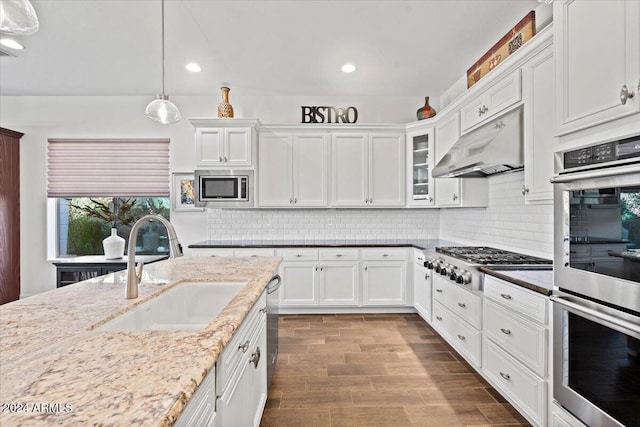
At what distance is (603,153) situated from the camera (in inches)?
52.0

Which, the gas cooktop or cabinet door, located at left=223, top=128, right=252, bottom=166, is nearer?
the gas cooktop

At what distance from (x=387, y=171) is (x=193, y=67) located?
2.61 meters

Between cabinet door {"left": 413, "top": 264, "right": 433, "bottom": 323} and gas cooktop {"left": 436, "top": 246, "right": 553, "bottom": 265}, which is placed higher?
Result: gas cooktop {"left": 436, "top": 246, "right": 553, "bottom": 265}

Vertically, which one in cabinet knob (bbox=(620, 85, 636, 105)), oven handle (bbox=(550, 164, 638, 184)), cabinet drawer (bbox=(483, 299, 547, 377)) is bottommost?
cabinet drawer (bbox=(483, 299, 547, 377))

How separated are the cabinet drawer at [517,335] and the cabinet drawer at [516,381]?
0.19 ft

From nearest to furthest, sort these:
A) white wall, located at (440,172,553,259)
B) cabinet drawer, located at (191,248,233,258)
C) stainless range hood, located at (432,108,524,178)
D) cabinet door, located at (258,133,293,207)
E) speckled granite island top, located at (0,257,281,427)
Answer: speckled granite island top, located at (0,257,281,427), stainless range hood, located at (432,108,524,178), white wall, located at (440,172,553,259), cabinet drawer, located at (191,248,233,258), cabinet door, located at (258,133,293,207)

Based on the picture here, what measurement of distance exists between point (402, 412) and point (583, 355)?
1119mm

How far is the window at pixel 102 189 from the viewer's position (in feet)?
14.2

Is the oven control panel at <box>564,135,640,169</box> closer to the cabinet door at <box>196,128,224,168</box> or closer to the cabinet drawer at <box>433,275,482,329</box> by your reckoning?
the cabinet drawer at <box>433,275,482,329</box>

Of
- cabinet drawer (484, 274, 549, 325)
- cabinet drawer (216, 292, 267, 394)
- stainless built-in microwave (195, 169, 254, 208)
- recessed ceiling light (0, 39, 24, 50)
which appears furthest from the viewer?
stainless built-in microwave (195, 169, 254, 208)

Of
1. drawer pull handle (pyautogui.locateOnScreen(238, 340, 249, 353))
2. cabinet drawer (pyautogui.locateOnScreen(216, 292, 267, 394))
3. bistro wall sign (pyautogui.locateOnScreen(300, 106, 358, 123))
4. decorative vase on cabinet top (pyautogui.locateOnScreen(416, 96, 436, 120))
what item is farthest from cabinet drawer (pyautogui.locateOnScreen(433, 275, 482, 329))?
bistro wall sign (pyautogui.locateOnScreen(300, 106, 358, 123))

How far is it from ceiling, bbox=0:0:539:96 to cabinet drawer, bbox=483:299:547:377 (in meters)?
2.29

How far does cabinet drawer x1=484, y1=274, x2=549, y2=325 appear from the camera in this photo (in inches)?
67.6

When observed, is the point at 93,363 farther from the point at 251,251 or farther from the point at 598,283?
the point at 251,251
